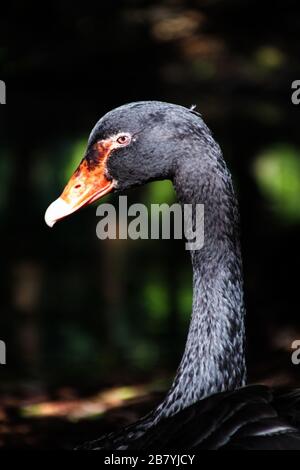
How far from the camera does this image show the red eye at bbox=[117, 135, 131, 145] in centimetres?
353

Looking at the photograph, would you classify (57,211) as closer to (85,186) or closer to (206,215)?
(85,186)

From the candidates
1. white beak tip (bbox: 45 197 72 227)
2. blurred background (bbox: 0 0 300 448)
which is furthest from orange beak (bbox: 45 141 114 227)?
blurred background (bbox: 0 0 300 448)

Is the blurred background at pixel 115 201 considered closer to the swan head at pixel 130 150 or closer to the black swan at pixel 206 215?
the black swan at pixel 206 215

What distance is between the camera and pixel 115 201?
10039 mm

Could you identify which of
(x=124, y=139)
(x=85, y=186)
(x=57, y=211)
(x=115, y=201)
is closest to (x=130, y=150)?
(x=124, y=139)

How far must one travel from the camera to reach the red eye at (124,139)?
3.53 meters

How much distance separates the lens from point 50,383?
17.5ft

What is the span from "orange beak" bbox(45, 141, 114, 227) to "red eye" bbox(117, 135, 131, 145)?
4 cm

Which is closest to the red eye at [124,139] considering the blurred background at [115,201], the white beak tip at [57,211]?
the white beak tip at [57,211]

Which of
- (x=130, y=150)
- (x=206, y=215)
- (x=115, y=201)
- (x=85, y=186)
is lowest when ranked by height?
(x=206, y=215)

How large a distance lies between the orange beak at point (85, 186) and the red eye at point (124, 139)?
38 mm

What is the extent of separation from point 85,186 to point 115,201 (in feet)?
21.1
